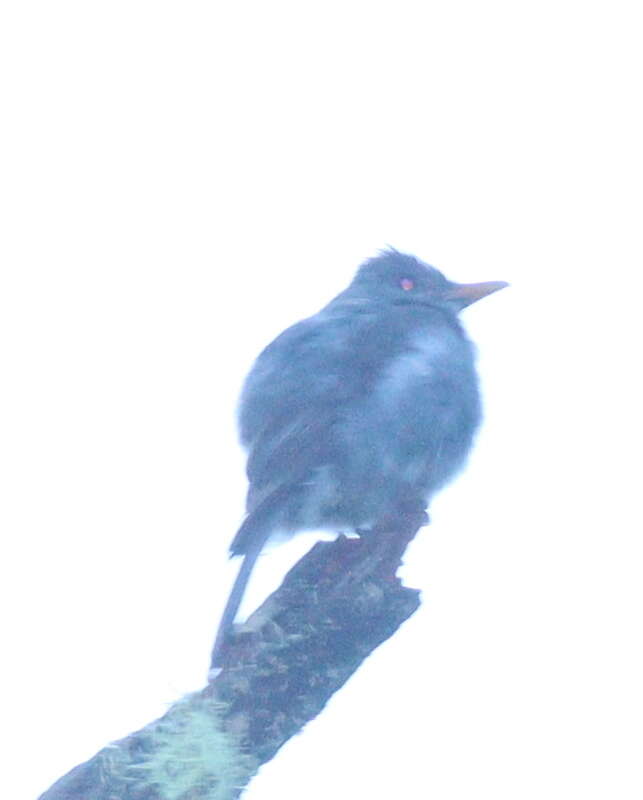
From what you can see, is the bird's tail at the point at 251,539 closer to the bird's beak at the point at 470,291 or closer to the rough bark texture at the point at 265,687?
the rough bark texture at the point at 265,687

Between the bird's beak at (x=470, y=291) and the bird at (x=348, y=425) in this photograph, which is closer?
the bird at (x=348, y=425)

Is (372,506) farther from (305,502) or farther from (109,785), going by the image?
(109,785)

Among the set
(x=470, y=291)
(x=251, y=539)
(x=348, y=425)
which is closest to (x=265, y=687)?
(x=251, y=539)

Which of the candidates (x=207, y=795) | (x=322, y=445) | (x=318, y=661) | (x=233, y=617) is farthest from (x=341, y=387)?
(x=207, y=795)

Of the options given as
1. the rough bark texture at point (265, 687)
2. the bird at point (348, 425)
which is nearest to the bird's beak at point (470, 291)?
the bird at point (348, 425)

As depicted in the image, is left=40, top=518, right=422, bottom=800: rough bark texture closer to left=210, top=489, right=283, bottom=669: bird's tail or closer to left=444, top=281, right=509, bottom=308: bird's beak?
left=210, top=489, right=283, bottom=669: bird's tail

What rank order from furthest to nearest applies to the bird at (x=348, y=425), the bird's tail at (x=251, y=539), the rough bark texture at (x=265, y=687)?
the bird at (x=348, y=425) < the bird's tail at (x=251, y=539) < the rough bark texture at (x=265, y=687)

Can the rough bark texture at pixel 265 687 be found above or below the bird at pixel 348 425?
below
